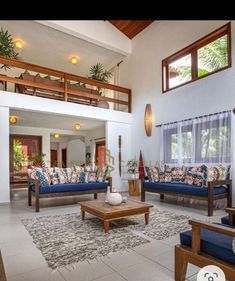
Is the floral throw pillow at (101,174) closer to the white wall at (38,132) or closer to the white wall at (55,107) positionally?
the white wall at (55,107)

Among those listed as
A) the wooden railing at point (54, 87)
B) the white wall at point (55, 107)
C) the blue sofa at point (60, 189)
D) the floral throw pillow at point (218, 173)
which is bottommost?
the blue sofa at point (60, 189)

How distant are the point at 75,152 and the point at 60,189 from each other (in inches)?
298

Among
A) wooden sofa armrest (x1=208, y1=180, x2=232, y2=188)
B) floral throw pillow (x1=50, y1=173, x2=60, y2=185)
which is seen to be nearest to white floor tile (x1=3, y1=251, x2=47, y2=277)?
floral throw pillow (x1=50, y1=173, x2=60, y2=185)

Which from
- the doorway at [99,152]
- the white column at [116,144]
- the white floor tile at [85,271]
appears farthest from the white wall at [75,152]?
the white floor tile at [85,271]

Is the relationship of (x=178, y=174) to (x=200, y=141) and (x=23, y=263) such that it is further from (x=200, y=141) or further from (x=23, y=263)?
(x=23, y=263)

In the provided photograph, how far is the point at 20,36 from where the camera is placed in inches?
277

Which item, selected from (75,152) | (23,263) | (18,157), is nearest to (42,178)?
(23,263)

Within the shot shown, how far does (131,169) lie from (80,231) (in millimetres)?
3825

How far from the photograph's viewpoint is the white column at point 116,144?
6.93m

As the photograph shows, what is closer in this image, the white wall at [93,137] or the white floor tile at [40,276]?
the white floor tile at [40,276]

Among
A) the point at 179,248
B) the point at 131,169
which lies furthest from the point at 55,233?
the point at 131,169

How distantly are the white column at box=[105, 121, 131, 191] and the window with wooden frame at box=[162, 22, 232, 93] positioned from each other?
1.88m

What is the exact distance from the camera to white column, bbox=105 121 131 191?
6926 millimetres

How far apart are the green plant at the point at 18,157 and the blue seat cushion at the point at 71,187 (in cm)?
516
